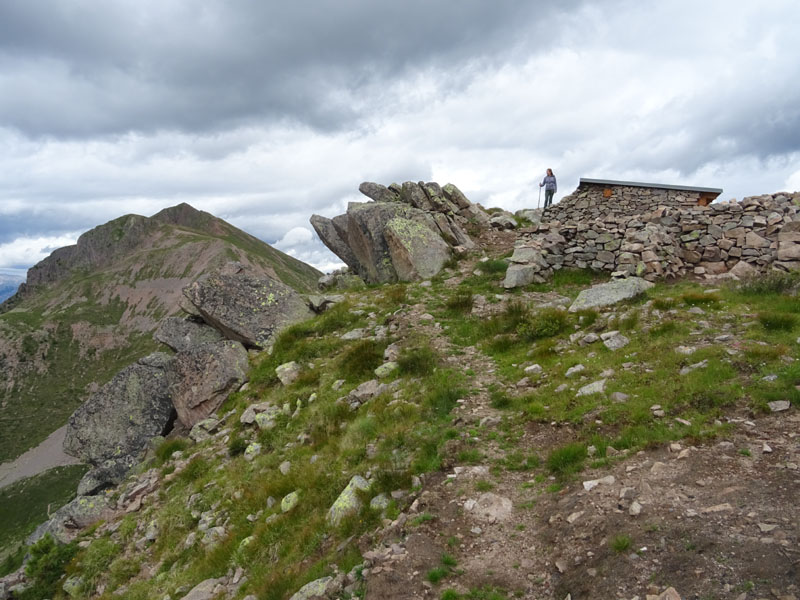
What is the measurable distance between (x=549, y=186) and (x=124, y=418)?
1168 inches

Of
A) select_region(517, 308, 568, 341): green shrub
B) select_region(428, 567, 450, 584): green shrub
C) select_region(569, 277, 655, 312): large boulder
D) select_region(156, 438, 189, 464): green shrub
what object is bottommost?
select_region(156, 438, 189, 464): green shrub

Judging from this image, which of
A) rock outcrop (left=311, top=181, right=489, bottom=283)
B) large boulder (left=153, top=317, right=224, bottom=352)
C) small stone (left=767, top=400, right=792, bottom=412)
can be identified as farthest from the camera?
rock outcrop (left=311, top=181, right=489, bottom=283)

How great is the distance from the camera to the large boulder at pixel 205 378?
55.4 feet

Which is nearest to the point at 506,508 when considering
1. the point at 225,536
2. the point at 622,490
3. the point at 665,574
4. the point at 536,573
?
the point at 536,573

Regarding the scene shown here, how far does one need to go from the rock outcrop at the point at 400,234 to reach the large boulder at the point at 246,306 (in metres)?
6.43

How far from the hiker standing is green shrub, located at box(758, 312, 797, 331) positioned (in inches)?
883

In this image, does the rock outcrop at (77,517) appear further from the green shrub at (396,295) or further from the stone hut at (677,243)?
the stone hut at (677,243)

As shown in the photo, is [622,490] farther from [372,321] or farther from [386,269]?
[386,269]

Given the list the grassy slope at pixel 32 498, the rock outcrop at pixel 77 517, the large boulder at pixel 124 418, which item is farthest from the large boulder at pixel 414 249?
the grassy slope at pixel 32 498

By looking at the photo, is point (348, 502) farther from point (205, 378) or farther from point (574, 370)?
point (205, 378)

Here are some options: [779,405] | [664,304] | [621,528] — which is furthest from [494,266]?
[621,528]

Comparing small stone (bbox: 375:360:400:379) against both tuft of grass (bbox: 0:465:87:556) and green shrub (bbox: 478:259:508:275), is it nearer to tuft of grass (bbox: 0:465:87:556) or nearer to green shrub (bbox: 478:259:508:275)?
green shrub (bbox: 478:259:508:275)

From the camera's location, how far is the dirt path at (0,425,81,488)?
125 m

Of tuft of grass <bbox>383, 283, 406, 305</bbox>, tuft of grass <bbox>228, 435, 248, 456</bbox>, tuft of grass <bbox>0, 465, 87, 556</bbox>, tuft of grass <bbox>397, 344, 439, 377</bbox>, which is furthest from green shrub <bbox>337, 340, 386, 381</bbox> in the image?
tuft of grass <bbox>0, 465, 87, 556</bbox>
